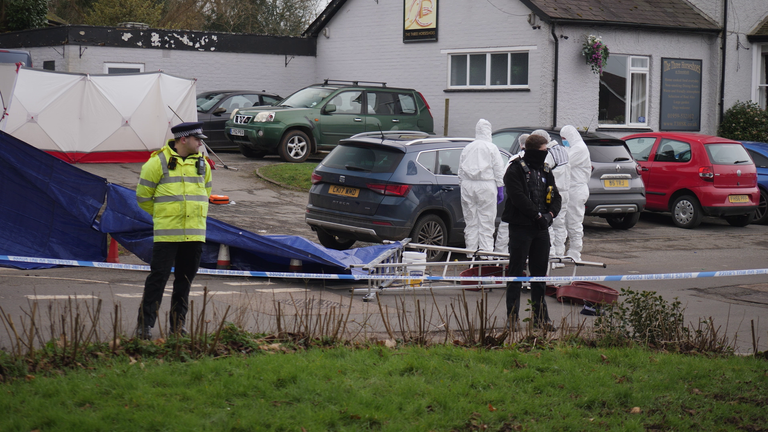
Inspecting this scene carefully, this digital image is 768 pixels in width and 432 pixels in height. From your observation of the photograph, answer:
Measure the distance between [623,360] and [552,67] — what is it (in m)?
15.8

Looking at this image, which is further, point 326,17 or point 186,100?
point 326,17

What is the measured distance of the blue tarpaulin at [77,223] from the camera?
9.14 m

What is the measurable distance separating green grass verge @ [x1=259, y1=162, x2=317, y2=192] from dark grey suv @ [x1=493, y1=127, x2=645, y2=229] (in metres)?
4.57

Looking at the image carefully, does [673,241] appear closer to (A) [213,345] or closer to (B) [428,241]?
(B) [428,241]

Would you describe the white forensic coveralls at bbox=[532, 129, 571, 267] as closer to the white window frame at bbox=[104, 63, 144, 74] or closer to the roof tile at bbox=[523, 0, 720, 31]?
the roof tile at bbox=[523, 0, 720, 31]

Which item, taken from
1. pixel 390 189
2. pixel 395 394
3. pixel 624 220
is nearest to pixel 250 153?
pixel 624 220

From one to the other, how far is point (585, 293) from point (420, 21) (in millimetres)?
16176

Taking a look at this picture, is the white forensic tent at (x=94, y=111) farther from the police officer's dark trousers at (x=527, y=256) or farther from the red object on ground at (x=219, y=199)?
the police officer's dark trousers at (x=527, y=256)

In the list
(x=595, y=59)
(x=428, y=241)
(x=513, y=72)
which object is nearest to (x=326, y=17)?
(x=513, y=72)

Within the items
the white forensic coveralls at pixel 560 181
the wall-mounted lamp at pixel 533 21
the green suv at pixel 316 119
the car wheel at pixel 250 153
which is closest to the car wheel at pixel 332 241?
the white forensic coveralls at pixel 560 181

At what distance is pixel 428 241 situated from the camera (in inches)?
428

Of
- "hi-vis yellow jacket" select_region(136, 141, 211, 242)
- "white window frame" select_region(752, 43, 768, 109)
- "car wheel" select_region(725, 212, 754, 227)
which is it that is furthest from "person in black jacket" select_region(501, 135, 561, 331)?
"white window frame" select_region(752, 43, 768, 109)

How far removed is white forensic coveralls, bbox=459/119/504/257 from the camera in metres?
10.2

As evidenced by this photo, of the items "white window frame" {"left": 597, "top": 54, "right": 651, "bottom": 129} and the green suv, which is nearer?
the green suv
